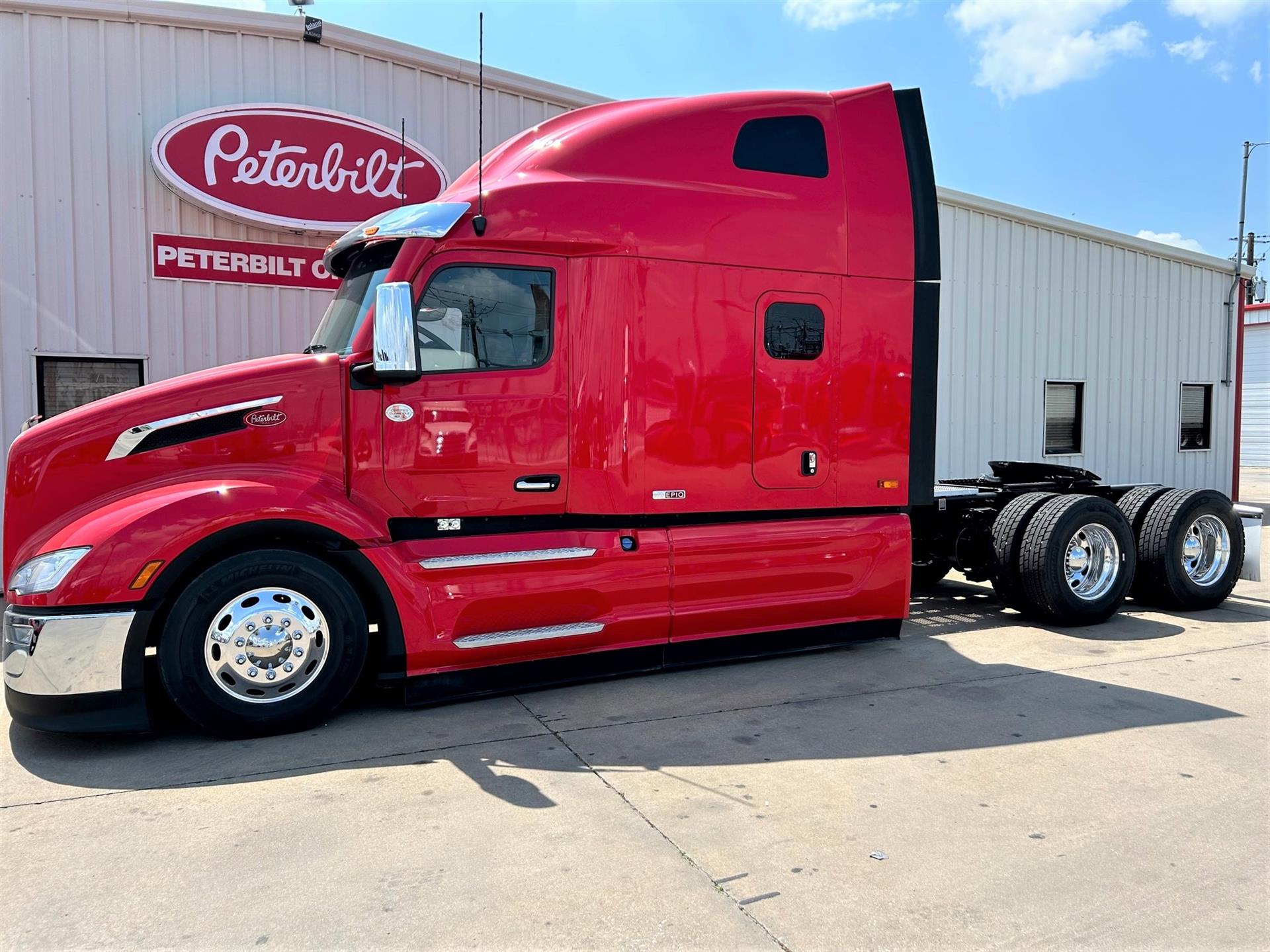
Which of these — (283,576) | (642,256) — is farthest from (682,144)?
(283,576)

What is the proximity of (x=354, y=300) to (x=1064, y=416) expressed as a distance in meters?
11.5

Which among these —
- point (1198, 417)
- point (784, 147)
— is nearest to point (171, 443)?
point (784, 147)

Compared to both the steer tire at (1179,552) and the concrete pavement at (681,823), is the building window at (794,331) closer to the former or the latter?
the concrete pavement at (681,823)

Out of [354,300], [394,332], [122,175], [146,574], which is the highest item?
[122,175]

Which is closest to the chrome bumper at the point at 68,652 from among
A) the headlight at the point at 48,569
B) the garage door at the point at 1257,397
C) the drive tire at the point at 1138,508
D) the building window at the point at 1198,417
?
the headlight at the point at 48,569

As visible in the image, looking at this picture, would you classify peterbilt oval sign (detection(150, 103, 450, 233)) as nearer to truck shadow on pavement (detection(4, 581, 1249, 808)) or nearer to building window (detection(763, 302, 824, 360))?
building window (detection(763, 302, 824, 360))

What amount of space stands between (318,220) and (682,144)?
14.2 feet

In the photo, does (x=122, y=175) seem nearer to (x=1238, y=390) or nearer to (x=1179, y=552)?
(x=1179, y=552)

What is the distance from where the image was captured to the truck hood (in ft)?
15.5

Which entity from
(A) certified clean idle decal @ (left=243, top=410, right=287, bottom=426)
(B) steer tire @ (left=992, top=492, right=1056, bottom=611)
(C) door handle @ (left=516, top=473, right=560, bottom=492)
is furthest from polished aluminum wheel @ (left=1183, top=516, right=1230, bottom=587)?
(A) certified clean idle decal @ (left=243, top=410, right=287, bottom=426)

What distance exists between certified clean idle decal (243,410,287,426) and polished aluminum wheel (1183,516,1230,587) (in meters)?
7.41

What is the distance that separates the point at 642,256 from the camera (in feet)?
18.3

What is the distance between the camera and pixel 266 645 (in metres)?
4.71

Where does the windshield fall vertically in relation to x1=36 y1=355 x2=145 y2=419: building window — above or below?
above
